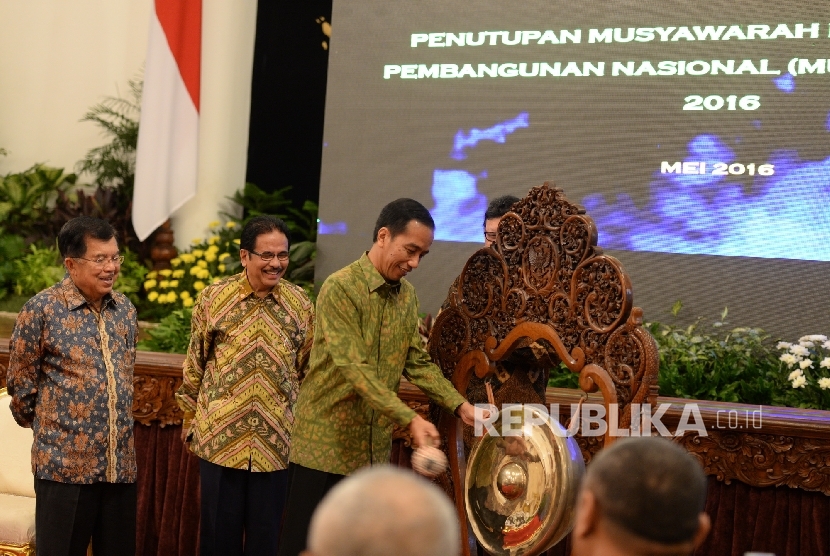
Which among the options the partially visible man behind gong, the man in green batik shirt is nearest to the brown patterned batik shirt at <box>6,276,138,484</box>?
the man in green batik shirt

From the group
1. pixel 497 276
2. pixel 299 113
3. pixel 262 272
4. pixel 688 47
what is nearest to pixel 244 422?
pixel 262 272

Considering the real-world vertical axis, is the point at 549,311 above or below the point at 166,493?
above

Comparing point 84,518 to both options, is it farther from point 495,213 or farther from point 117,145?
point 117,145

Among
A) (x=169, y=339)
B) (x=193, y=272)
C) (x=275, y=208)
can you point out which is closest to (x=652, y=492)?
(x=169, y=339)

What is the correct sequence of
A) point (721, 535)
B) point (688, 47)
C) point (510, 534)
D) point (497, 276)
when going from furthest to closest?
point (688, 47) → point (721, 535) → point (497, 276) → point (510, 534)

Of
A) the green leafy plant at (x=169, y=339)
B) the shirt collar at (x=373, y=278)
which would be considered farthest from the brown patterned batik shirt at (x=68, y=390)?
the green leafy plant at (x=169, y=339)

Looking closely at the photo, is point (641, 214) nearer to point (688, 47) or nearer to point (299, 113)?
point (688, 47)

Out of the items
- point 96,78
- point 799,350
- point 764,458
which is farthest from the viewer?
point 96,78

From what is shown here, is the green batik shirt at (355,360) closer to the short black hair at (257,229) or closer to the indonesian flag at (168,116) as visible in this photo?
the short black hair at (257,229)

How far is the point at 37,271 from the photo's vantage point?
634 centimetres

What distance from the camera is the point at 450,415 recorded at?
9.70ft

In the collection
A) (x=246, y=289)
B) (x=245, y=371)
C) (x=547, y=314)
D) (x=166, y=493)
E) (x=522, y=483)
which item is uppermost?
(x=246, y=289)

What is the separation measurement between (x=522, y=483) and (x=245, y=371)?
1.11 meters

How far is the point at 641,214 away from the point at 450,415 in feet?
8.45
